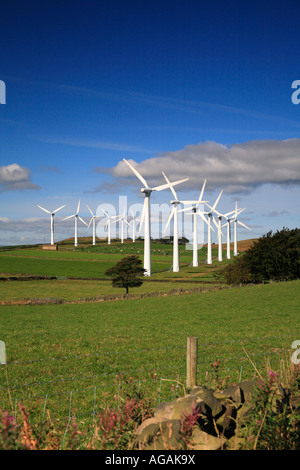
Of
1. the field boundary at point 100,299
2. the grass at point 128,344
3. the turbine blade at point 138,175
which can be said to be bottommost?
the field boundary at point 100,299

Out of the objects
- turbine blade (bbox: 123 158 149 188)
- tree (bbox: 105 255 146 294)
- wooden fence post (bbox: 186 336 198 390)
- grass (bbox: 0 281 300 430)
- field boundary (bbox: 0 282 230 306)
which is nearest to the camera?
wooden fence post (bbox: 186 336 198 390)

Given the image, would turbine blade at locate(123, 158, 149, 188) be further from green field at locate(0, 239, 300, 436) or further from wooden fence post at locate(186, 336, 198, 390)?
wooden fence post at locate(186, 336, 198, 390)

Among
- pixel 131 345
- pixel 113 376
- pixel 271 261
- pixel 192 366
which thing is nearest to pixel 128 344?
pixel 131 345

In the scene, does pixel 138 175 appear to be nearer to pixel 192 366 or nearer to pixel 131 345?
pixel 131 345

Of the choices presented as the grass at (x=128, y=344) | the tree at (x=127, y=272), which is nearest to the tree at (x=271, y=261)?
the tree at (x=127, y=272)

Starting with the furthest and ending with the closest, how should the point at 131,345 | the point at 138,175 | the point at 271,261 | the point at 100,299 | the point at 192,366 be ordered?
the point at 138,175, the point at 271,261, the point at 100,299, the point at 131,345, the point at 192,366

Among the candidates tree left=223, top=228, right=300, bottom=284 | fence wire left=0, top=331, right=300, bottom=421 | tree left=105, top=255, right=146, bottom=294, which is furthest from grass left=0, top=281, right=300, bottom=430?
tree left=105, top=255, right=146, bottom=294

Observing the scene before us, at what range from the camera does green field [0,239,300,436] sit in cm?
1308

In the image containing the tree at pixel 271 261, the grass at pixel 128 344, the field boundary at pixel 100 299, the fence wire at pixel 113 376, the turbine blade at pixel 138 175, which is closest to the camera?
the fence wire at pixel 113 376

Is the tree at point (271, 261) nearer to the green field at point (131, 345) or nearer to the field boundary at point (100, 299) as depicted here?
the field boundary at point (100, 299)

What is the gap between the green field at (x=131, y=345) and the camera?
42.9 feet

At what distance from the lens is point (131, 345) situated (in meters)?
21.2
